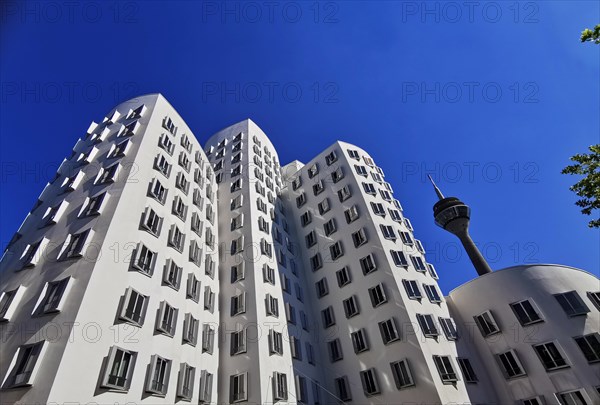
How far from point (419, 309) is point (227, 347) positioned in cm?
1813

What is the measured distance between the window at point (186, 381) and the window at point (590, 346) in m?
32.2

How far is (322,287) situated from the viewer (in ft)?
116

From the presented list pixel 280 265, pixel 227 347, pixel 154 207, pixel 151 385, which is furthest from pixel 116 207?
pixel 280 265

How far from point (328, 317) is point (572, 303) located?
76.9 feet

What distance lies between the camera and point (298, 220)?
43938 mm

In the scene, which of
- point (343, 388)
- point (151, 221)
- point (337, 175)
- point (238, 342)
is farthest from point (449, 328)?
point (151, 221)

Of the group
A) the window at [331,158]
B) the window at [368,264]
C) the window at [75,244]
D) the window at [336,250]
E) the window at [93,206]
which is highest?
the window at [331,158]

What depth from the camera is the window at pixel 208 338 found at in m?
24.2

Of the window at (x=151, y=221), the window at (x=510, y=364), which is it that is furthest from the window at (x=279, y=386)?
the window at (x=510, y=364)

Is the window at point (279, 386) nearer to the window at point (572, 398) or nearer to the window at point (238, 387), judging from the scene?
the window at point (238, 387)

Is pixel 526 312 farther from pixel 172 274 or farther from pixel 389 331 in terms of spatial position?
pixel 172 274

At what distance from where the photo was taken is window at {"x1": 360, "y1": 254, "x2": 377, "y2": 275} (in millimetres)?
31475

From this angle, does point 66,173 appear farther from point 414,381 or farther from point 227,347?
point 414,381

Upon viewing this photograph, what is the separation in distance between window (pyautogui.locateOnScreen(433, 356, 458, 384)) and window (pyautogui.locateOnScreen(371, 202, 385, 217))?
655 inches
